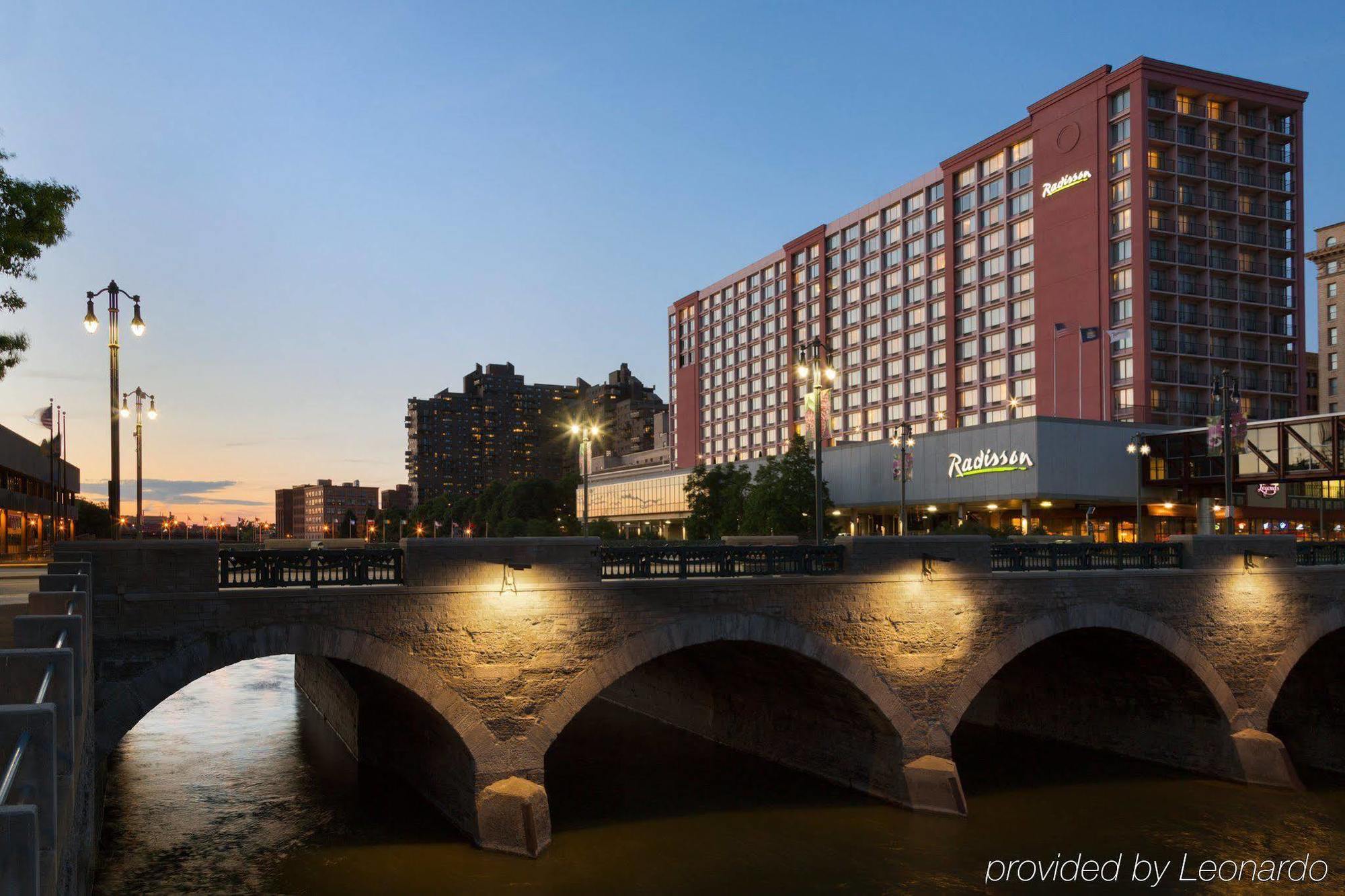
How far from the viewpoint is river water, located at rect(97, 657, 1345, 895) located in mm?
20203

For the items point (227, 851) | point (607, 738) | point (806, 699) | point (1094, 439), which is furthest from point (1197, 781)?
point (1094, 439)

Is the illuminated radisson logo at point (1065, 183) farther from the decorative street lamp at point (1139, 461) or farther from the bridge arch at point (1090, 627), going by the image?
the bridge arch at point (1090, 627)

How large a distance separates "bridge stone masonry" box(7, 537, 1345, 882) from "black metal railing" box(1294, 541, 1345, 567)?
2.57 ft

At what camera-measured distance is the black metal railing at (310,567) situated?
19.9 m

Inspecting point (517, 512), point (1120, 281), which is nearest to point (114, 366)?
point (1120, 281)

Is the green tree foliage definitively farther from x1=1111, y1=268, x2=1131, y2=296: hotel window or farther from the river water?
the river water

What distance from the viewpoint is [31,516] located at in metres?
78.0

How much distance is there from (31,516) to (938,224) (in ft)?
277

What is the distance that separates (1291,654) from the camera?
2855 centimetres

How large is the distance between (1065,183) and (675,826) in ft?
253

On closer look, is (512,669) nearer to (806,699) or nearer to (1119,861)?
(806,699)

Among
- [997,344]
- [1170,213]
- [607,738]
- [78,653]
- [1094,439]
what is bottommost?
[607,738]

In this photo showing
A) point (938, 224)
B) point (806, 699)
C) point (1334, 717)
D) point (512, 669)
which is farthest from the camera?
point (938, 224)

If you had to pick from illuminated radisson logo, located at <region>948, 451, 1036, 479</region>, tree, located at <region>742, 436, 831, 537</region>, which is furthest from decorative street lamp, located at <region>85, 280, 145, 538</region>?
illuminated radisson logo, located at <region>948, 451, 1036, 479</region>
